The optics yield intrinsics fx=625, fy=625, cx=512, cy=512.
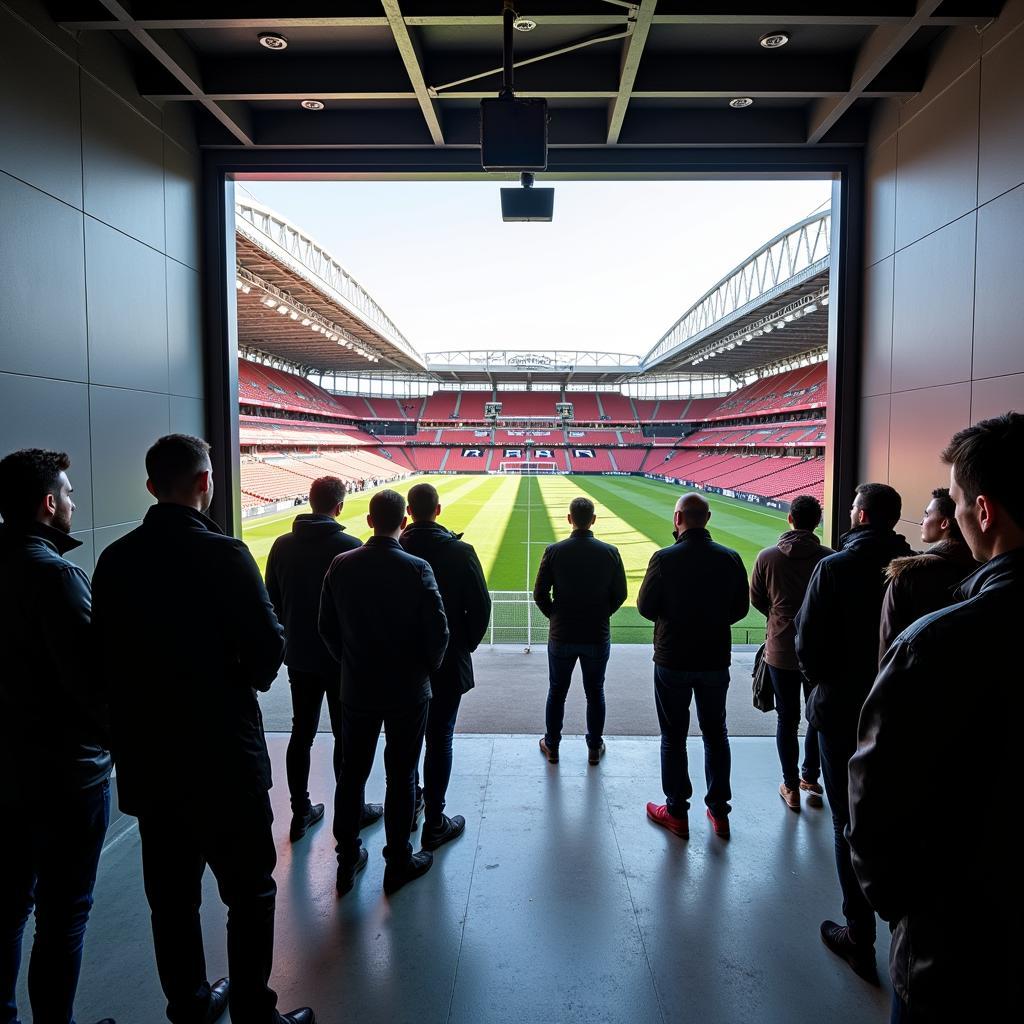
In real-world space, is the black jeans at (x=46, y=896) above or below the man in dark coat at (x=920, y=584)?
below

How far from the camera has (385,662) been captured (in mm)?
2988

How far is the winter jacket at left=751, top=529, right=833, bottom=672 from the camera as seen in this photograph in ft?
13.1

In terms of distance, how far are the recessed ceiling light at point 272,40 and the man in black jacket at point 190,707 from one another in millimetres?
3310

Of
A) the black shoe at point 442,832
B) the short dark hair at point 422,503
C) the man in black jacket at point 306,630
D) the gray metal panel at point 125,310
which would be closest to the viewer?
the black shoe at point 442,832

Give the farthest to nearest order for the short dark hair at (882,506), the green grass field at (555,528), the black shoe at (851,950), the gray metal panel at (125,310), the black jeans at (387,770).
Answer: the green grass field at (555,528) → the gray metal panel at (125,310) → the black jeans at (387,770) → the short dark hair at (882,506) → the black shoe at (851,950)

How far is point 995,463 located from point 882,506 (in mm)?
1775

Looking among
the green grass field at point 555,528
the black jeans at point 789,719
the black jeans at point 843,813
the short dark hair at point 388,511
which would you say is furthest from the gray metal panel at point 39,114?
the green grass field at point 555,528

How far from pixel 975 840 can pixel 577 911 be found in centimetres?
218

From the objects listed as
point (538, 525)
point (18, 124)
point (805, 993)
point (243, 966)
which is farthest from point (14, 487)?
point (538, 525)

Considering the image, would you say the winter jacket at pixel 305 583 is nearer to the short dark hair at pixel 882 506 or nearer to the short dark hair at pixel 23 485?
the short dark hair at pixel 23 485

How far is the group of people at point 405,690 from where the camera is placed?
4.31 ft

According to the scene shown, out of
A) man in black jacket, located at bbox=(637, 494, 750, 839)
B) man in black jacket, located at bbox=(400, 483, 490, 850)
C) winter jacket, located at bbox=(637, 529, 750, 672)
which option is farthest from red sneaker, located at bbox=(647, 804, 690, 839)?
man in black jacket, located at bbox=(400, 483, 490, 850)

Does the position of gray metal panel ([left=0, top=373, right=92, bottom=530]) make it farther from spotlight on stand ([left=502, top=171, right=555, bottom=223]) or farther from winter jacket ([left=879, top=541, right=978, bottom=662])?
winter jacket ([left=879, top=541, right=978, bottom=662])

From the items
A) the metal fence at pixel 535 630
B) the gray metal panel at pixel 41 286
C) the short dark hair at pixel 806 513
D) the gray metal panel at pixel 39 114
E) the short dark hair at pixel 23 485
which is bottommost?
the metal fence at pixel 535 630
